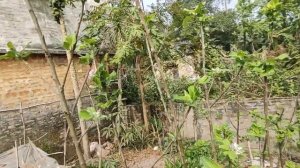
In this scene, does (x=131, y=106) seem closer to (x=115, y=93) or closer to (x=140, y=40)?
(x=140, y=40)

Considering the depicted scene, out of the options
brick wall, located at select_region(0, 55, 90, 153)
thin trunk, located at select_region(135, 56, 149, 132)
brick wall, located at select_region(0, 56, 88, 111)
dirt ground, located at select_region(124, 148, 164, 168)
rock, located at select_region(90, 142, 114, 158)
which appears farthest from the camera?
thin trunk, located at select_region(135, 56, 149, 132)

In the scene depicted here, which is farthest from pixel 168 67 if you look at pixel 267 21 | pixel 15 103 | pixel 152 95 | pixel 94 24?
pixel 267 21

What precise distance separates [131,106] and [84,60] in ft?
38.5

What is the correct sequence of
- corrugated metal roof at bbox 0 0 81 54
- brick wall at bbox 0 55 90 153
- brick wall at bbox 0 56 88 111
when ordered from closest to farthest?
brick wall at bbox 0 55 90 153, brick wall at bbox 0 56 88 111, corrugated metal roof at bbox 0 0 81 54

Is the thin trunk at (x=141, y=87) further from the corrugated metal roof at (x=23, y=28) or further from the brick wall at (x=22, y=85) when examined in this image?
the brick wall at (x=22, y=85)

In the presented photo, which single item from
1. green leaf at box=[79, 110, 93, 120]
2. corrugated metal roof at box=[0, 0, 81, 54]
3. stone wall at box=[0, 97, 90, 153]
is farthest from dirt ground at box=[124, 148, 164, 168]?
green leaf at box=[79, 110, 93, 120]

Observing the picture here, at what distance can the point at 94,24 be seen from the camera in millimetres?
10914

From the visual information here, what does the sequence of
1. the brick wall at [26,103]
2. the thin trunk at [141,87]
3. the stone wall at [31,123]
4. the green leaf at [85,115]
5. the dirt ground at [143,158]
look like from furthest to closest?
1. the thin trunk at [141,87]
2. the dirt ground at [143,158]
3. the brick wall at [26,103]
4. the stone wall at [31,123]
5. the green leaf at [85,115]

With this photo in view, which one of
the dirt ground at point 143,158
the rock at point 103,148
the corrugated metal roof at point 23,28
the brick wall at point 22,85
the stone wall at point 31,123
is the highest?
the corrugated metal roof at point 23,28

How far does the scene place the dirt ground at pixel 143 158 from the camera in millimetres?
10305

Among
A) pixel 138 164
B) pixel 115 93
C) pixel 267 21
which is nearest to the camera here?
pixel 115 93

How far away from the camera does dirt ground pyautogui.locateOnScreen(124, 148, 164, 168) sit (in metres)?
10.3

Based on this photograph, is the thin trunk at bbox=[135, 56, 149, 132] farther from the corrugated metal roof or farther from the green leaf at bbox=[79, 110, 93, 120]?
the green leaf at bbox=[79, 110, 93, 120]

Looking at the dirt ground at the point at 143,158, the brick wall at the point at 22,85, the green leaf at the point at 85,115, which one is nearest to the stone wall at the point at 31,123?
the brick wall at the point at 22,85
